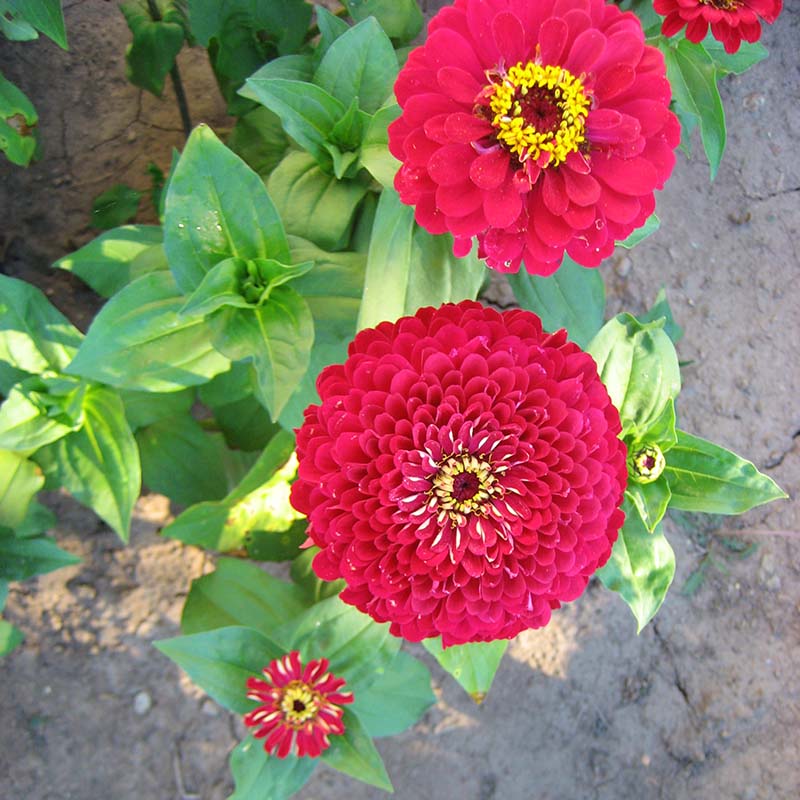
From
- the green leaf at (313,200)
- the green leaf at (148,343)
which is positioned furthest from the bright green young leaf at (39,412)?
the green leaf at (313,200)

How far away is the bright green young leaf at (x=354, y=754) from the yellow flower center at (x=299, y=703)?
0.12 m

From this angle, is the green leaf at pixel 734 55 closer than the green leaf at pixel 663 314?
Yes

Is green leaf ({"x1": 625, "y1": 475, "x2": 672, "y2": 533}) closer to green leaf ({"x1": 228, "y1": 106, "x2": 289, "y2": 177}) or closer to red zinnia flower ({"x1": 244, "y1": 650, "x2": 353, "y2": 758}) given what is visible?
red zinnia flower ({"x1": 244, "y1": 650, "x2": 353, "y2": 758})

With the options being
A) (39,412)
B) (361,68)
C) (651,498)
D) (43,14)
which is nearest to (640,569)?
(651,498)

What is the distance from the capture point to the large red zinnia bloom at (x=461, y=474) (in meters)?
0.91

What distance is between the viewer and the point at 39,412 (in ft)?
4.43

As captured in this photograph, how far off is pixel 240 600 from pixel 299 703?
1.43 feet

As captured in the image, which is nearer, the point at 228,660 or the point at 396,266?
the point at 396,266

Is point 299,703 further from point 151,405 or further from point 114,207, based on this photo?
point 114,207

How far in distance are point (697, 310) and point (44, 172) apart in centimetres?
157

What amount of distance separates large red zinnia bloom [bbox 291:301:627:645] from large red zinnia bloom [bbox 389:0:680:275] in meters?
0.14

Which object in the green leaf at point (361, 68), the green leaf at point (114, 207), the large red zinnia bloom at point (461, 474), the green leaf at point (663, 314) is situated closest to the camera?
the large red zinnia bloom at point (461, 474)

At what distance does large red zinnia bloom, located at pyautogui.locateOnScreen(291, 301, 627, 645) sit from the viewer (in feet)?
2.99

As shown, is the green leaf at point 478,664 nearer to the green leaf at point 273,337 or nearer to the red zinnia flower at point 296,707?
the red zinnia flower at point 296,707
